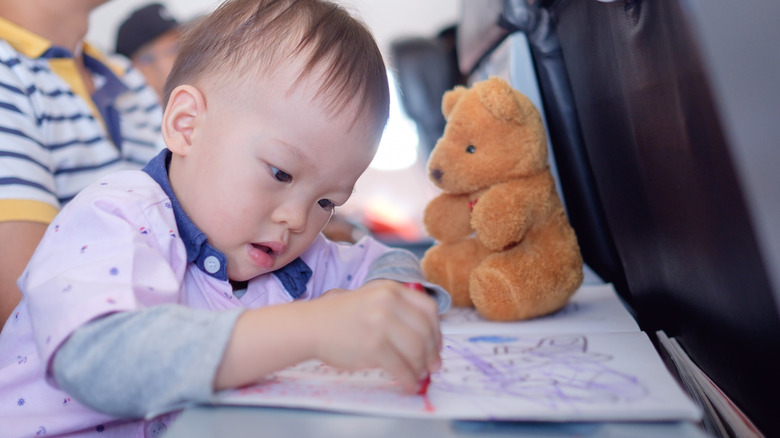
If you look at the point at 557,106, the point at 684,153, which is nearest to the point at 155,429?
the point at 684,153

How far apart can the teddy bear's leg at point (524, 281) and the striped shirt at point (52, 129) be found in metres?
0.64

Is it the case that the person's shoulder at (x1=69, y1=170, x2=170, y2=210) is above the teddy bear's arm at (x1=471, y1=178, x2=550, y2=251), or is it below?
above

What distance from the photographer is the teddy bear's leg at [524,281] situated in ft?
2.31

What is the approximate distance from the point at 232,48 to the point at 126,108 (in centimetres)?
100

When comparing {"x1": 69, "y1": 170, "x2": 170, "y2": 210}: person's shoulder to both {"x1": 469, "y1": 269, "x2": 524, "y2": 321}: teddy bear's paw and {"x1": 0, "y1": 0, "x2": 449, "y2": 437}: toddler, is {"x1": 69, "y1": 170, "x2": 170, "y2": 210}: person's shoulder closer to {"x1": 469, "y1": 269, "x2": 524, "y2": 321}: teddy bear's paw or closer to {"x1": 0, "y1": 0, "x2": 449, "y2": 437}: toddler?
{"x1": 0, "y1": 0, "x2": 449, "y2": 437}: toddler

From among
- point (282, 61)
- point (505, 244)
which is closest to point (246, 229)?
point (282, 61)

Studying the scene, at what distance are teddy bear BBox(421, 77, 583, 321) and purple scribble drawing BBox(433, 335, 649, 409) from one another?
0.12 m

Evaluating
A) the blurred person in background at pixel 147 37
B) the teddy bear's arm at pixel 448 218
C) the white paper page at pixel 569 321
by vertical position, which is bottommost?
the white paper page at pixel 569 321

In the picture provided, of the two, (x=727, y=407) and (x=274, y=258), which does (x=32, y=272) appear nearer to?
(x=274, y=258)

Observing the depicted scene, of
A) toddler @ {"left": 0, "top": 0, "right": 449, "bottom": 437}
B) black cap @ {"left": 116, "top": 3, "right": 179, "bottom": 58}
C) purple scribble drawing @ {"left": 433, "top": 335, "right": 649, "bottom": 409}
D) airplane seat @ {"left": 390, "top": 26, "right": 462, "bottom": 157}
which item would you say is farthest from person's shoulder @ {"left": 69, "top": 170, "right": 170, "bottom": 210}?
black cap @ {"left": 116, "top": 3, "right": 179, "bottom": 58}

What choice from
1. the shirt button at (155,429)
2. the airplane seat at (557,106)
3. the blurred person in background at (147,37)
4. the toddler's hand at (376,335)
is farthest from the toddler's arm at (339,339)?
the blurred person in background at (147,37)

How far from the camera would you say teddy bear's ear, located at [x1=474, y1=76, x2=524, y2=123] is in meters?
A: 0.72

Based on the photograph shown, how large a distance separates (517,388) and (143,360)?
0.90ft

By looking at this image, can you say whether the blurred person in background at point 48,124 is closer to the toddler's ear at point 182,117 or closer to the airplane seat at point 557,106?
the toddler's ear at point 182,117
